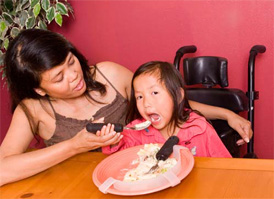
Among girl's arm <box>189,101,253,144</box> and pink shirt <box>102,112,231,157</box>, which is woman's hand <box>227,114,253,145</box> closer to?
girl's arm <box>189,101,253,144</box>

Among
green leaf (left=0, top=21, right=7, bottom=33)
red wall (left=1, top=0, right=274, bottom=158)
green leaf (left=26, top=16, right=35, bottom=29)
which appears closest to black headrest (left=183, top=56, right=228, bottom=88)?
red wall (left=1, top=0, right=274, bottom=158)

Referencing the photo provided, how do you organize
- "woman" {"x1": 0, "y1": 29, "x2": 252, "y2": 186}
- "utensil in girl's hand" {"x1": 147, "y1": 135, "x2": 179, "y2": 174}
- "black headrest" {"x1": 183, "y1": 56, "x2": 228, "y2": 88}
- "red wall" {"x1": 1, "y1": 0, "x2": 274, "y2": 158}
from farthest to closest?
"red wall" {"x1": 1, "y1": 0, "x2": 274, "y2": 158}, "black headrest" {"x1": 183, "y1": 56, "x2": 228, "y2": 88}, "woman" {"x1": 0, "y1": 29, "x2": 252, "y2": 186}, "utensil in girl's hand" {"x1": 147, "y1": 135, "x2": 179, "y2": 174}

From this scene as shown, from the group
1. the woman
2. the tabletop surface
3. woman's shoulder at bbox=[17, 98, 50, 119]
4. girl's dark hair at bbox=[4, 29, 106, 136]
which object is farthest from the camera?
woman's shoulder at bbox=[17, 98, 50, 119]

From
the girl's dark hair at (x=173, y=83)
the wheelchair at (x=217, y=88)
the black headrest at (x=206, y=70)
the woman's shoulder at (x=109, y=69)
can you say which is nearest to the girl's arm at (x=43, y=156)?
the girl's dark hair at (x=173, y=83)

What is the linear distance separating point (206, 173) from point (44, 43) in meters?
0.84

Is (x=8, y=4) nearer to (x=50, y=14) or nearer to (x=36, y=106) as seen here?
(x=50, y=14)

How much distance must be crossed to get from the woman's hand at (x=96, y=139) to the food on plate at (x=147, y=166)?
13cm

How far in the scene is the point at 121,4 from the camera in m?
2.62

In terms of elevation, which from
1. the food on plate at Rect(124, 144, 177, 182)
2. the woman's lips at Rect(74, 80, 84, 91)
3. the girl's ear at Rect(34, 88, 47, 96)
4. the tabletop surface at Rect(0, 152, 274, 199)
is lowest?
the tabletop surface at Rect(0, 152, 274, 199)

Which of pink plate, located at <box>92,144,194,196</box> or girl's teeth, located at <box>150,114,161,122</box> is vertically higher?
girl's teeth, located at <box>150,114,161,122</box>

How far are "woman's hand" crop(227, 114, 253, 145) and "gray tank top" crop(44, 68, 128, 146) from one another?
543 mm

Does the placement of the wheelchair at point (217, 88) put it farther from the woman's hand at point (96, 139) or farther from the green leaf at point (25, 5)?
the green leaf at point (25, 5)

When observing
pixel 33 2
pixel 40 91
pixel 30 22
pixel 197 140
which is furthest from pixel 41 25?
pixel 197 140

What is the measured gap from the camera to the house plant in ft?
8.27
